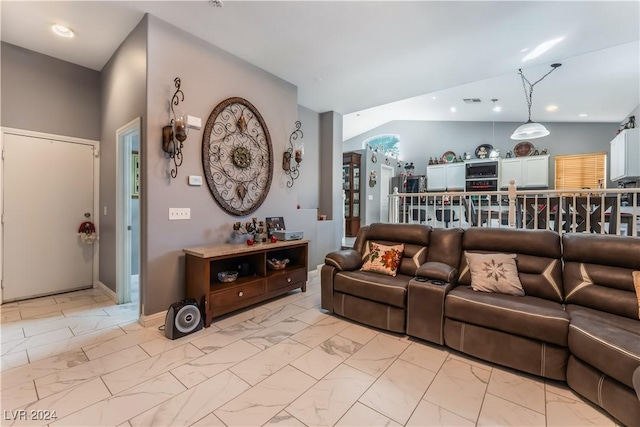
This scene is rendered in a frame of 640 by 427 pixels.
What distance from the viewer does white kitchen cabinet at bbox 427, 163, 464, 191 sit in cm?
838

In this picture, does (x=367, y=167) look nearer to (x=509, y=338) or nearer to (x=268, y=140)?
(x=268, y=140)

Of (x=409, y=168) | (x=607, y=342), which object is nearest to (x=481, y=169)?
(x=409, y=168)

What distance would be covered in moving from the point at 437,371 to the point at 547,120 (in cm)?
834

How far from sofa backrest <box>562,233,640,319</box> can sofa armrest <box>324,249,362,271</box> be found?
71.6 inches

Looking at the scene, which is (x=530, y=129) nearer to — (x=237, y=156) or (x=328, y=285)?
(x=328, y=285)

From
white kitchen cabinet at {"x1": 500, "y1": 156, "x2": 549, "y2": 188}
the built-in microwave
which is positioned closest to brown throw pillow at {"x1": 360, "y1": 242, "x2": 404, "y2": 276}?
the built-in microwave

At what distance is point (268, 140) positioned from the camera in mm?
3809

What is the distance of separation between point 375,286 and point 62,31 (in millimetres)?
4167

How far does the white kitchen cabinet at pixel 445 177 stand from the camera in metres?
8.38

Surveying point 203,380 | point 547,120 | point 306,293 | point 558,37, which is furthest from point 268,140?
point 547,120

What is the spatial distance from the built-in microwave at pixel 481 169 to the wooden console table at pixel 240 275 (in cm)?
655

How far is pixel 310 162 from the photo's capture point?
5.20 m

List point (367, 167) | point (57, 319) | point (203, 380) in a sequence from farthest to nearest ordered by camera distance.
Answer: point (367, 167) → point (57, 319) → point (203, 380)

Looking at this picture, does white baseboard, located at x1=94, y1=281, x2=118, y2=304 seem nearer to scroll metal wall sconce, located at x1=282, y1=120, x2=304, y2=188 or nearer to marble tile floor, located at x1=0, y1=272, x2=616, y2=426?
marble tile floor, located at x1=0, y1=272, x2=616, y2=426
